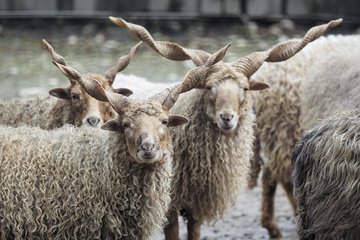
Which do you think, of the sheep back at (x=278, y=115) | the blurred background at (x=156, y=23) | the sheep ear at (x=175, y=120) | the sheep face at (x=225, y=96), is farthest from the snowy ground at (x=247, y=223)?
the blurred background at (x=156, y=23)

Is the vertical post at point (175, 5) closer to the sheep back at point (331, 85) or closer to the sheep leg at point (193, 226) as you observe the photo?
the sheep back at point (331, 85)

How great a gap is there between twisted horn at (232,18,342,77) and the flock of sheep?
0.01 m

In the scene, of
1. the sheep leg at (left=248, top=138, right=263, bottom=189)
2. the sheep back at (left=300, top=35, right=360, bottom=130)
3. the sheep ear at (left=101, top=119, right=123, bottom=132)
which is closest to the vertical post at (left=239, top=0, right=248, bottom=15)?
the sheep leg at (left=248, top=138, right=263, bottom=189)

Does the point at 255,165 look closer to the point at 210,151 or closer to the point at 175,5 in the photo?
the point at 210,151

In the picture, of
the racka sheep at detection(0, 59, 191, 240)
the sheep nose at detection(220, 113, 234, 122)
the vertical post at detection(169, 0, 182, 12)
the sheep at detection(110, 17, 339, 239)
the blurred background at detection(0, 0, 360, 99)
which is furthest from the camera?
the vertical post at detection(169, 0, 182, 12)

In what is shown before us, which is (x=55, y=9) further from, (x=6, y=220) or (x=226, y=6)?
(x=6, y=220)

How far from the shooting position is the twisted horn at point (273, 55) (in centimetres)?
783

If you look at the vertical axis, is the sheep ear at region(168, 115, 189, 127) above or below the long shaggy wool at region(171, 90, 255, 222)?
above

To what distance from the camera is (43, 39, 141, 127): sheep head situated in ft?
24.9

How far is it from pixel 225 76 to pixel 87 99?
106 cm

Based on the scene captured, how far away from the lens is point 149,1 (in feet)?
46.7

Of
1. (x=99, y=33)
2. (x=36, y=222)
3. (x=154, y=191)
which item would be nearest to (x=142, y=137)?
(x=154, y=191)

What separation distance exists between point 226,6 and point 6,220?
8.30 metres

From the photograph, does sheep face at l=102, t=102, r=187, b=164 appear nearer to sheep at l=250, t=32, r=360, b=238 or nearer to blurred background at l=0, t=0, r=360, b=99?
sheep at l=250, t=32, r=360, b=238
